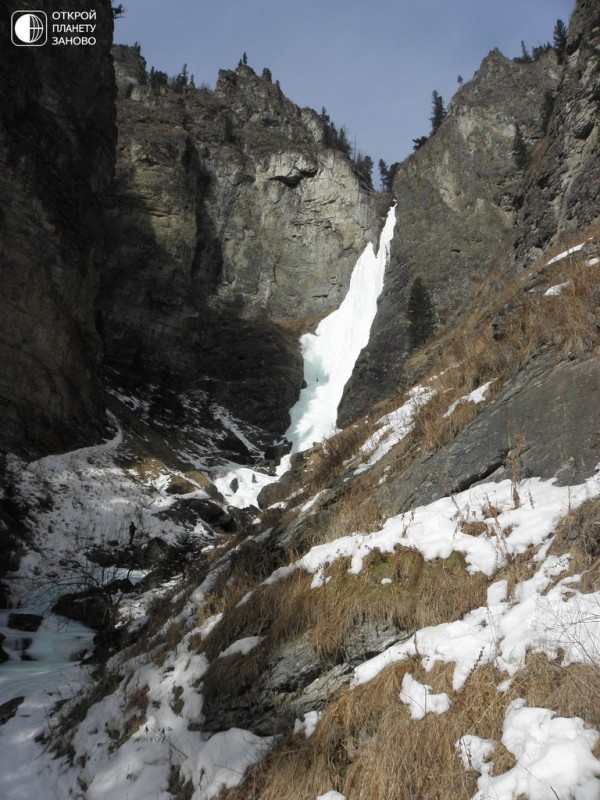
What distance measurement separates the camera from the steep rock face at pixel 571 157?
17.5 metres

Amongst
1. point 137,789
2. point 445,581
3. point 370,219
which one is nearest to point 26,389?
point 137,789

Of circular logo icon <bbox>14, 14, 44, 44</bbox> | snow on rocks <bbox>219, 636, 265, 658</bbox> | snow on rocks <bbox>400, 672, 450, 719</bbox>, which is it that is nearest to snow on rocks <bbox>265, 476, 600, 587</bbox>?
snow on rocks <bbox>219, 636, 265, 658</bbox>

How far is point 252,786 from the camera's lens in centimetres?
348

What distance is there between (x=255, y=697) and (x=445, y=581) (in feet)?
5.81

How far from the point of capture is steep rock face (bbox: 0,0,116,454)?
65.9ft

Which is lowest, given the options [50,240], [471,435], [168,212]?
[471,435]

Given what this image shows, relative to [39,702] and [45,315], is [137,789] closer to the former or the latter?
[39,702]

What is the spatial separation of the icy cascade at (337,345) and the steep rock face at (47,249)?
15122 mm

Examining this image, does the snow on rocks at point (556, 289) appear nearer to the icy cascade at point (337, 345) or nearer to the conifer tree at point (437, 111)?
the icy cascade at point (337, 345)

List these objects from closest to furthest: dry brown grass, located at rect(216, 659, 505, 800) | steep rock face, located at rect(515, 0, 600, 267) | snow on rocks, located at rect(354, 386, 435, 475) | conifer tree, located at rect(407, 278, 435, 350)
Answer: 1. dry brown grass, located at rect(216, 659, 505, 800)
2. snow on rocks, located at rect(354, 386, 435, 475)
3. steep rock face, located at rect(515, 0, 600, 267)
4. conifer tree, located at rect(407, 278, 435, 350)

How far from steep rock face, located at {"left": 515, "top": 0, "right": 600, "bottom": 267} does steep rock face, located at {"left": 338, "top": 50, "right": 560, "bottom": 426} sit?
1129 cm

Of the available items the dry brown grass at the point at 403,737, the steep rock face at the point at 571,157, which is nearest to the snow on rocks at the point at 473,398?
the dry brown grass at the point at 403,737

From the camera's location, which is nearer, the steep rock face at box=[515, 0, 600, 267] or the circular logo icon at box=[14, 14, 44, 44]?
the steep rock face at box=[515, 0, 600, 267]

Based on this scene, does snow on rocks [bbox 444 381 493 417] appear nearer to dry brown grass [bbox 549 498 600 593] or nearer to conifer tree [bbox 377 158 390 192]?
dry brown grass [bbox 549 498 600 593]
